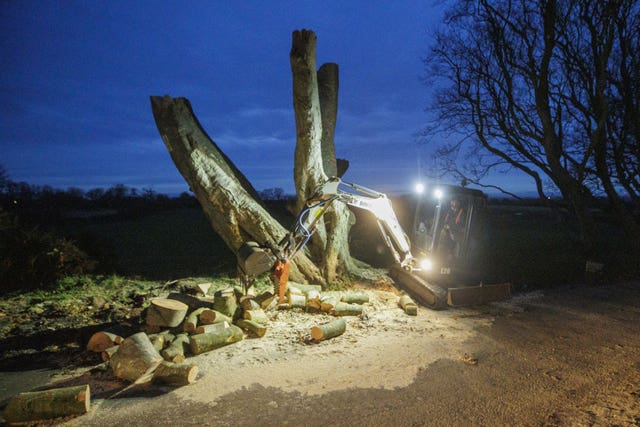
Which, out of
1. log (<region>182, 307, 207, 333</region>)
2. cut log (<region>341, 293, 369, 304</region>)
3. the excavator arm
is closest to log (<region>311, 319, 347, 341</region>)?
the excavator arm

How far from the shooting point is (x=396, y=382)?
386cm

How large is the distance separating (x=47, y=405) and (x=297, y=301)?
12.1 ft

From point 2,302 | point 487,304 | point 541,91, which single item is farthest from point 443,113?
point 2,302

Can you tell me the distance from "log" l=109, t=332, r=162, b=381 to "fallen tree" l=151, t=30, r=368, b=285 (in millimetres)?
3743

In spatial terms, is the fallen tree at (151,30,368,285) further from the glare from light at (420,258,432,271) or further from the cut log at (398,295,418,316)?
→ the glare from light at (420,258,432,271)

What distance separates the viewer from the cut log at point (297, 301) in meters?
6.14

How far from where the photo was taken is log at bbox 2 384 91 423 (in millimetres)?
3086

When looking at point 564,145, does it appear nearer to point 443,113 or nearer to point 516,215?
point 443,113

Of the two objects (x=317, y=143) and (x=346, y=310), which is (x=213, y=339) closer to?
(x=346, y=310)

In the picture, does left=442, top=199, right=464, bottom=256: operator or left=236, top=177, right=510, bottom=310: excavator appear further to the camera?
left=442, top=199, right=464, bottom=256: operator

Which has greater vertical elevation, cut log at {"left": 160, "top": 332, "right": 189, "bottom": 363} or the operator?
the operator

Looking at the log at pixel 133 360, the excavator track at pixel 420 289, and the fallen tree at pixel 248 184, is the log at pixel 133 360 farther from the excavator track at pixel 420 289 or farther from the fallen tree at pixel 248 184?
the excavator track at pixel 420 289

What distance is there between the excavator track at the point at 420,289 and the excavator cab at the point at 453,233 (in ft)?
1.68

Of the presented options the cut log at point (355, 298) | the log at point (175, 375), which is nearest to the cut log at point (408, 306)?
the cut log at point (355, 298)
